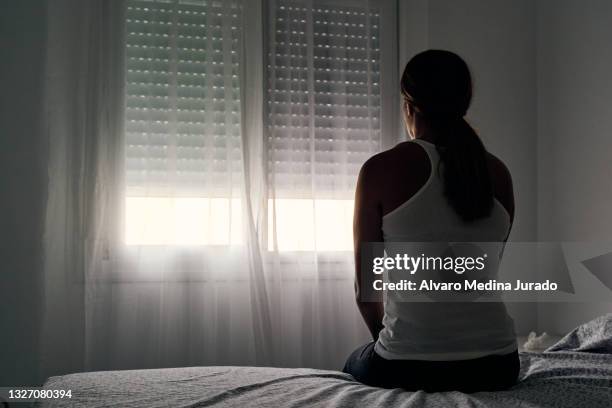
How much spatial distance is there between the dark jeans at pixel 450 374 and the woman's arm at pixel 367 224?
168mm

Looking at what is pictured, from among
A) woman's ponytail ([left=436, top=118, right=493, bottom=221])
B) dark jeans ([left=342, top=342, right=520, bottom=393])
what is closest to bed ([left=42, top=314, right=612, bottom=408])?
dark jeans ([left=342, top=342, right=520, bottom=393])

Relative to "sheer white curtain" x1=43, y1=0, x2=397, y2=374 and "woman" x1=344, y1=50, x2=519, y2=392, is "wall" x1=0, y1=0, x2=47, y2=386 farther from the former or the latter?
"woman" x1=344, y1=50, x2=519, y2=392

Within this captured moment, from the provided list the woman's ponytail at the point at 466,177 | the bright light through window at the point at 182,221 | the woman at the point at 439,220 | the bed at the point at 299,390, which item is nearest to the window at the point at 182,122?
the bright light through window at the point at 182,221

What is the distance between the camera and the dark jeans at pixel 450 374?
3.53 feet

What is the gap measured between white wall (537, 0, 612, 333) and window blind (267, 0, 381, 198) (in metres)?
0.82

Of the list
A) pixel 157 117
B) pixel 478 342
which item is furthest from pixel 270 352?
pixel 478 342

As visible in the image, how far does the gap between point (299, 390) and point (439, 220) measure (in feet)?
1.43

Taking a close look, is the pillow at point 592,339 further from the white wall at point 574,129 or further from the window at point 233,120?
the window at point 233,120

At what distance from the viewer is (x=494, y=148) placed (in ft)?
8.82

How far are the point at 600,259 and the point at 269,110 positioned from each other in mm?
1515

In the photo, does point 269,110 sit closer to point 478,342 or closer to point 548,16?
point 548,16

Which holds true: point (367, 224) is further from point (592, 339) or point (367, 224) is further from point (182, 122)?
point (182, 122)

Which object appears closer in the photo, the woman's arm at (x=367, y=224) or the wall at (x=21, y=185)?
the woman's arm at (x=367, y=224)

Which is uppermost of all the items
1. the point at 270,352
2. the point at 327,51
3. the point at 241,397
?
the point at 327,51
